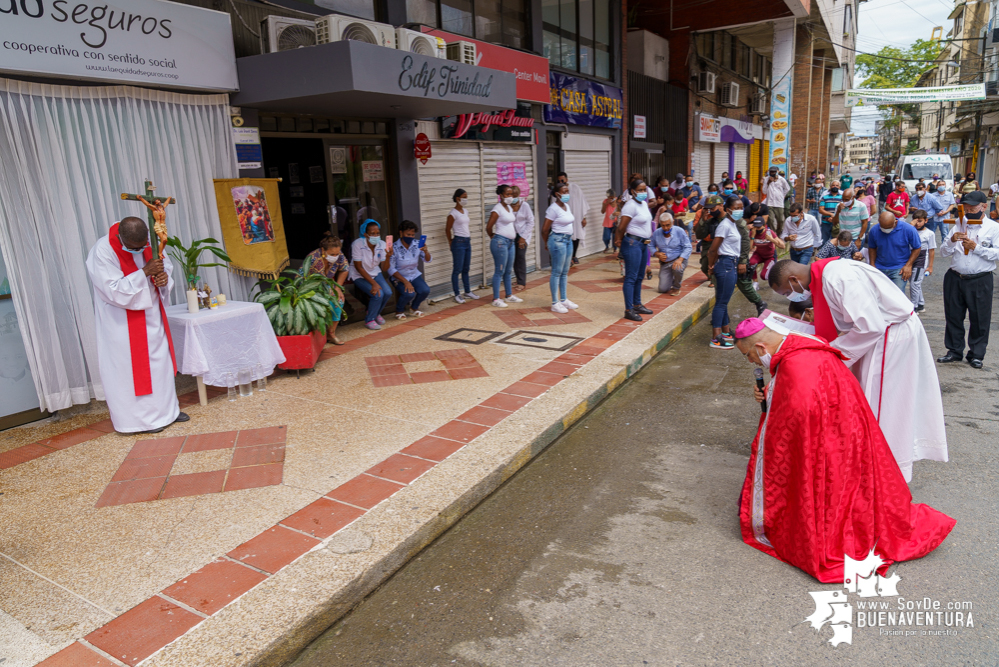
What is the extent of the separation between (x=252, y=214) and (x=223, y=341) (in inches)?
74.2

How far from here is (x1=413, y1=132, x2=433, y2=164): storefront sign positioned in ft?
30.9

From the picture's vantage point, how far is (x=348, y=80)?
6.39 metres

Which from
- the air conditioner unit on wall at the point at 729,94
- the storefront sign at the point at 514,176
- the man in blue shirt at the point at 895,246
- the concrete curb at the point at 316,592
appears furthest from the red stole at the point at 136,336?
the air conditioner unit on wall at the point at 729,94

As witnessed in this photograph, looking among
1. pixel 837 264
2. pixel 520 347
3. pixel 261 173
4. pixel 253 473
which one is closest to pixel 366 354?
pixel 520 347

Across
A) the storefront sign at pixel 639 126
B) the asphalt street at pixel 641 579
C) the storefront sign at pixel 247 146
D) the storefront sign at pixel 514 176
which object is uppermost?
the storefront sign at pixel 639 126

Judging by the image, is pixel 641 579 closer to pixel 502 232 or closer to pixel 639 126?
pixel 502 232

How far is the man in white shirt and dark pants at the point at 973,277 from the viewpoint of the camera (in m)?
6.64

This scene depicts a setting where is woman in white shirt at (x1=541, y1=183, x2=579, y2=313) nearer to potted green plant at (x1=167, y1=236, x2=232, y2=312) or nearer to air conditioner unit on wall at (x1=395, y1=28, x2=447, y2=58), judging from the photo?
air conditioner unit on wall at (x1=395, y1=28, x2=447, y2=58)

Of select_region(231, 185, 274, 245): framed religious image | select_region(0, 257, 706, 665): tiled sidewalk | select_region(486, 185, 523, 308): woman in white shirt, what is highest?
select_region(231, 185, 274, 245): framed religious image

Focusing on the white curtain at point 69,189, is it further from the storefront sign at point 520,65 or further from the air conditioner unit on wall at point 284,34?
the storefront sign at point 520,65

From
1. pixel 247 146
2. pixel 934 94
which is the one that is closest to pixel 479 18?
pixel 247 146

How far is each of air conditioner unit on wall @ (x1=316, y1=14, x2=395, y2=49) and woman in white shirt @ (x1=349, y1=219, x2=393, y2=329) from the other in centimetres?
223

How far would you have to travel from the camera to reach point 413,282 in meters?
9.17

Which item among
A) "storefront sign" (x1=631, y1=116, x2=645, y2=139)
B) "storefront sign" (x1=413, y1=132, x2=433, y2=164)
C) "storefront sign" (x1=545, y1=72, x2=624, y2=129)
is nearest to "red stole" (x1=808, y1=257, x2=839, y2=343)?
"storefront sign" (x1=413, y1=132, x2=433, y2=164)
